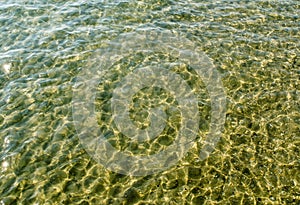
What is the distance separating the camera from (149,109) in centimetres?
1527

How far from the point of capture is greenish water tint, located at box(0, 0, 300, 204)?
1196 centimetres

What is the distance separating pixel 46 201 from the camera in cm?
1145

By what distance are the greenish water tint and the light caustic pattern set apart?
378 millimetres

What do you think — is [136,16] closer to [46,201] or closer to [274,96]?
[274,96]

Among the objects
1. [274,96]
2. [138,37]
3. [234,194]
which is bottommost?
[234,194]

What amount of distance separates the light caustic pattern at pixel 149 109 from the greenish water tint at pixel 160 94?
378mm

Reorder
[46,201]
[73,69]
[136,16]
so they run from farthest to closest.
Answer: [136,16] → [73,69] → [46,201]

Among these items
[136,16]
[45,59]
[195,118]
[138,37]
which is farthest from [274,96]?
[45,59]

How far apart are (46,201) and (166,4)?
52.7 feet

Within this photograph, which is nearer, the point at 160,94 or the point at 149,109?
the point at 149,109

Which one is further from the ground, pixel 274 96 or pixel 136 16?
pixel 136 16

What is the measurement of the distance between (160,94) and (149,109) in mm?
1204

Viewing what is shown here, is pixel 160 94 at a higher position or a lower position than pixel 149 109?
higher

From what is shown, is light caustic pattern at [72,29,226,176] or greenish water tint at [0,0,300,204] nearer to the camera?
greenish water tint at [0,0,300,204]
